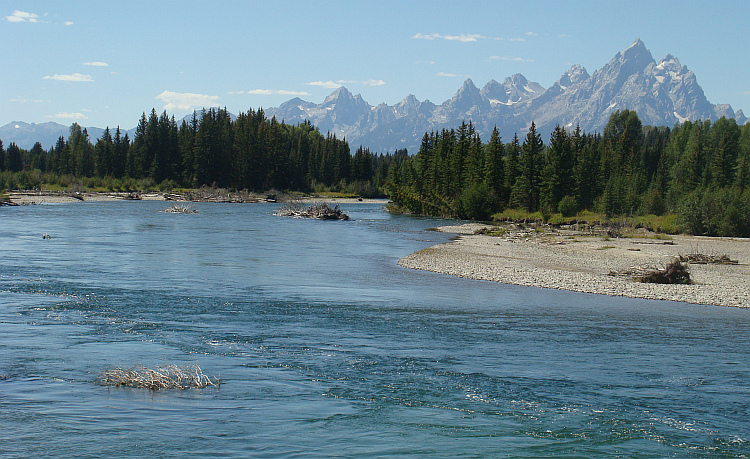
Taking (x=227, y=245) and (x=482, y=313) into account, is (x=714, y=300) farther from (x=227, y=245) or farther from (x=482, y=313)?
(x=227, y=245)

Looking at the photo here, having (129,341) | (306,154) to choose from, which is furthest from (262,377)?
(306,154)

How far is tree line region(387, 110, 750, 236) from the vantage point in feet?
209

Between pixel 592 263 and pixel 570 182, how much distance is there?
2065 inches

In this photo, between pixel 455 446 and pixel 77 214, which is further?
pixel 77 214

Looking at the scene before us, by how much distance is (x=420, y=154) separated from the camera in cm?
11919

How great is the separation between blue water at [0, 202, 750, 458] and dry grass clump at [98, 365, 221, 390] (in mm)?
202

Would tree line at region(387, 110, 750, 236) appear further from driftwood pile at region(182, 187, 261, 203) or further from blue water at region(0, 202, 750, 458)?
blue water at region(0, 202, 750, 458)

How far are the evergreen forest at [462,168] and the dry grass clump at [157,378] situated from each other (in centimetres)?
5836

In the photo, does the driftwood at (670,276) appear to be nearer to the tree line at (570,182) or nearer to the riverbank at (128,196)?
the tree line at (570,182)

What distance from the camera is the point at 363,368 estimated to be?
50.0ft

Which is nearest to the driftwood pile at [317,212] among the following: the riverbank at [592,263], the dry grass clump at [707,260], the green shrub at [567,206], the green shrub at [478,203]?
the green shrub at [478,203]

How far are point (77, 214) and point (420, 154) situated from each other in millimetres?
63129

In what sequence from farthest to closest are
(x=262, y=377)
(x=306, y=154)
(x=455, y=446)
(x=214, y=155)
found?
1. (x=306, y=154)
2. (x=214, y=155)
3. (x=262, y=377)
4. (x=455, y=446)

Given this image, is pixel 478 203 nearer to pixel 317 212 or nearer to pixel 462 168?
pixel 462 168
